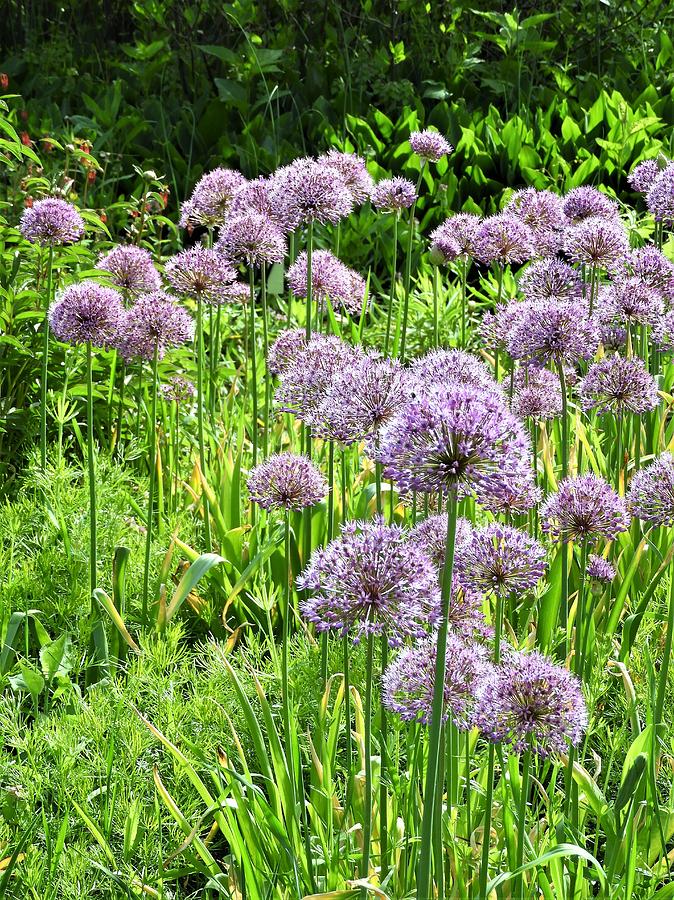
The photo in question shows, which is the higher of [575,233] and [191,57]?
[191,57]

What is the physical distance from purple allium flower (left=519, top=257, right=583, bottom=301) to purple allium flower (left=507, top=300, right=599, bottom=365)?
0.65m

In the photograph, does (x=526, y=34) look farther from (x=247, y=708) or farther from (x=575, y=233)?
(x=247, y=708)

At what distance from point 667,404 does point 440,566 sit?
2.45 metres

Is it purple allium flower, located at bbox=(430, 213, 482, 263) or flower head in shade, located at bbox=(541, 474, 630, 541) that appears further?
purple allium flower, located at bbox=(430, 213, 482, 263)

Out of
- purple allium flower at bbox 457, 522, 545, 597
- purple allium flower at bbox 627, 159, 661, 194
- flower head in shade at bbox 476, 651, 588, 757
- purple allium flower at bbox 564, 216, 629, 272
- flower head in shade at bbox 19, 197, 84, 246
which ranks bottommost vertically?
flower head in shade at bbox 476, 651, 588, 757

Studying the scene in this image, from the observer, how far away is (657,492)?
2176 mm

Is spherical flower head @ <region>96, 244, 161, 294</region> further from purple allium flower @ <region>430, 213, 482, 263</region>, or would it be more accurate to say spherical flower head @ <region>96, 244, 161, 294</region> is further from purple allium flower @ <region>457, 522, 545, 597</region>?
purple allium flower @ <region>457, 522, 545, 597</region>

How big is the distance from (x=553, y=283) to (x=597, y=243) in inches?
7.0

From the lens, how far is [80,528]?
11.2ft

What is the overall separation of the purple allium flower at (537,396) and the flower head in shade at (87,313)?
117cm

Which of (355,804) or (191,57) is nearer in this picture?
(355,804)

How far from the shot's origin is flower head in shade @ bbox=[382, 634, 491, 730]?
179cm

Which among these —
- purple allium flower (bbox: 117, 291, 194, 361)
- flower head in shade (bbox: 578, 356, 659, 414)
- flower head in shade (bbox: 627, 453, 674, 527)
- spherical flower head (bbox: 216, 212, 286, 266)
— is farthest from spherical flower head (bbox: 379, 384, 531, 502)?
spherical flower head (bbox: 216, 212, 286, 266)

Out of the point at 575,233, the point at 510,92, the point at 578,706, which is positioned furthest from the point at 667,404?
the point at 510,92
